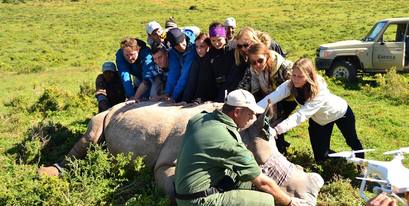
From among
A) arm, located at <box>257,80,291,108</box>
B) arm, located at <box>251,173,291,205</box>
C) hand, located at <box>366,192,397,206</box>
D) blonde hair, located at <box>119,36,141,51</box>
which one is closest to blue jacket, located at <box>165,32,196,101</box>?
blonde hair, located at <box>119,36,141,51</box>

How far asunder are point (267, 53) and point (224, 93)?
1.00 m

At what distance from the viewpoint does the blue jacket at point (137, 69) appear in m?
7.70

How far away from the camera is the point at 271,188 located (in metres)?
4.72

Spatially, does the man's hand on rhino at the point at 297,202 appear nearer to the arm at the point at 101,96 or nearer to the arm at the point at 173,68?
the arm at the point at 173,68

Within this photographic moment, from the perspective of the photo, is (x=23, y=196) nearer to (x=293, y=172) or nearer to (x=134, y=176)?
(x=134, y=176)

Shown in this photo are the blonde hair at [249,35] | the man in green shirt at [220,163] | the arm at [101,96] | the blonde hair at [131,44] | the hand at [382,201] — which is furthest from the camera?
the arm at [101,96]

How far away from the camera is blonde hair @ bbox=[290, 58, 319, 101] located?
583 centimetres

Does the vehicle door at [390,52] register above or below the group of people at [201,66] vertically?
below

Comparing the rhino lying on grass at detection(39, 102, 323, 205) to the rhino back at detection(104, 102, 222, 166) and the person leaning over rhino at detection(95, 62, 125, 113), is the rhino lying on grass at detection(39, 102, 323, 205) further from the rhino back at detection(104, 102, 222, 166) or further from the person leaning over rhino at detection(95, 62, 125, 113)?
the person leaning over rhino at detection(95, 62, 125, 113)

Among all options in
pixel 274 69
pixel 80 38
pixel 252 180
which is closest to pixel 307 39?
pixel 80 38

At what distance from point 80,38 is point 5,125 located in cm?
2380

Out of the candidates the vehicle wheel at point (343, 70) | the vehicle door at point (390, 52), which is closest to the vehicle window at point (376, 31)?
the vehicle door at point (390, 52)

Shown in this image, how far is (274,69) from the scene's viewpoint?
6195mm

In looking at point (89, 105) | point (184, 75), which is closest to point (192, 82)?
point (184, 75)
